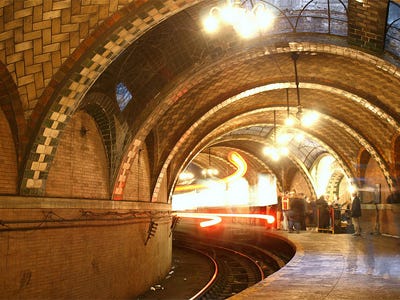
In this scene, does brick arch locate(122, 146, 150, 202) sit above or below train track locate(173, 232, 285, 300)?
above

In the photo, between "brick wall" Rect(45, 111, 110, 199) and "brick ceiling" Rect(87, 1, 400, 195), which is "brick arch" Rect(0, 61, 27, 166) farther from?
"brick ceiling" Rect(87, 1, 400, 195)

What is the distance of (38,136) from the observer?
7.47m

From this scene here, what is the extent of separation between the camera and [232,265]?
17.2 meters

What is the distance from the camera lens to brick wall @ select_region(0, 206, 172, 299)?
7.05m

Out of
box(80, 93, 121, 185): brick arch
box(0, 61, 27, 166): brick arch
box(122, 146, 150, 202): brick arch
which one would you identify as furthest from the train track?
box(0, 61, 27, 166): brick arch

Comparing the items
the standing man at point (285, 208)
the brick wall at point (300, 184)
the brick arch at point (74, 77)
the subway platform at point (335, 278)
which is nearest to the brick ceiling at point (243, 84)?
the brick arch at point (74, 77)

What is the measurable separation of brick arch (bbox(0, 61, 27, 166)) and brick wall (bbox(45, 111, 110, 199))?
3.12 feet

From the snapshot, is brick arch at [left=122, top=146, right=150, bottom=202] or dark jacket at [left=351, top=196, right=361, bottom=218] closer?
brick arch at [left=122, top=146, right=150, bottom=202]

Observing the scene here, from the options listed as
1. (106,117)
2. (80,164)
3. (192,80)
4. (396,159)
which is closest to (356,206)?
(396,159)

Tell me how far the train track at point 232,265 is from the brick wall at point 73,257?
175 centimetres

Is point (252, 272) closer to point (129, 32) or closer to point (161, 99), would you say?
point (161, 99)

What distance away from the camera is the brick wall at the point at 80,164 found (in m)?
8.47

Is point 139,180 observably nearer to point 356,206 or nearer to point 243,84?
point 243,84

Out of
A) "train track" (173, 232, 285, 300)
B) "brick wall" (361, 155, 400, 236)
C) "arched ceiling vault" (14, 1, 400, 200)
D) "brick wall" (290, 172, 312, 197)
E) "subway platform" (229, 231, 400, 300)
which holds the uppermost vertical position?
"arched ceiling vault" (14, 1, 400, 200)
